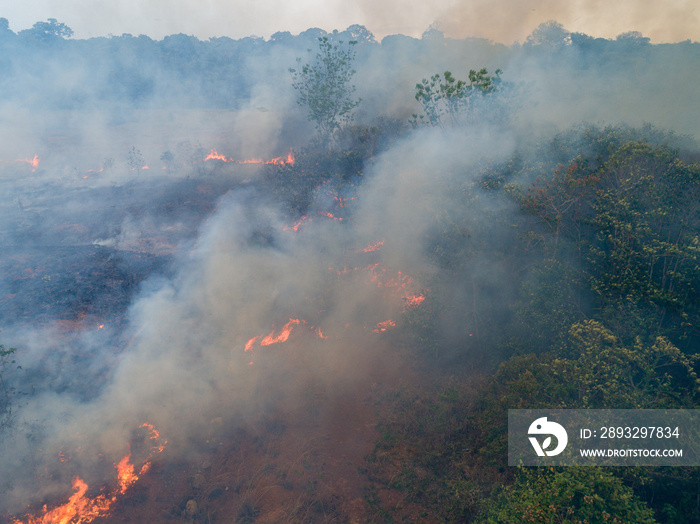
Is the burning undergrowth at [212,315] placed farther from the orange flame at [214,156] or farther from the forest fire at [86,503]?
the orange flame at [214,156]

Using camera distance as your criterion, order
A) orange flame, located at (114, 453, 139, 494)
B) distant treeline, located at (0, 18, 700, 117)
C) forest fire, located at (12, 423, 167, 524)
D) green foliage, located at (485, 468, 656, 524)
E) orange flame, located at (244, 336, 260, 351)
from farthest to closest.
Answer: distant treeline, located at (0, 18, 700, 117) → orange flame, located at (244, 336, 260, 351) → orange flame, located at (114, 453, 139, 494) → forest fire, located at (12, 423, 167, 524) → green foliage, located at (485, 468, 656, 524)

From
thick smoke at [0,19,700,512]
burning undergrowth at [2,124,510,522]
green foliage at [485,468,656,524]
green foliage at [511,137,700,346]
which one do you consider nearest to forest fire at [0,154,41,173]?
thick smoke at [0,19,700,512]

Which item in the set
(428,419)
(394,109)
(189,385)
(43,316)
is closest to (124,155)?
(43,316)

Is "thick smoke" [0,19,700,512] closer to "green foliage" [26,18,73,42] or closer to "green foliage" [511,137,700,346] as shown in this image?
"green foliage" [511,137,700,346]

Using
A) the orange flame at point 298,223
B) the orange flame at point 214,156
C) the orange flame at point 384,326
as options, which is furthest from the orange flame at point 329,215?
the orange flame at point 214,156

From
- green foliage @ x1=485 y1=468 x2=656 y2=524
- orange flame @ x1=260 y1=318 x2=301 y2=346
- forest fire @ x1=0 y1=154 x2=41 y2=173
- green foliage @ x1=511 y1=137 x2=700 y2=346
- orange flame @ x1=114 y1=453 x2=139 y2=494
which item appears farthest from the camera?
forest fire @ x1=0 y1=154 x2=41 y2=173

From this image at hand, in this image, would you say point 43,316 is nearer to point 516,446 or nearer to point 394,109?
point 516,446
